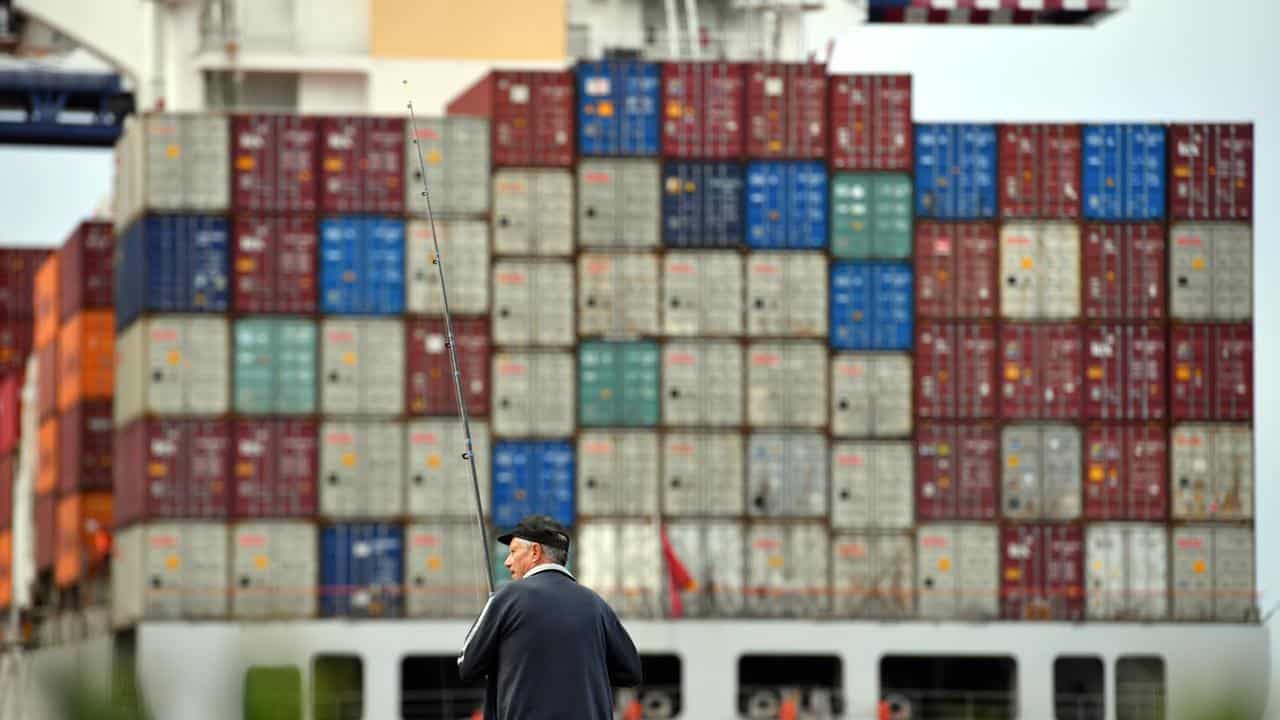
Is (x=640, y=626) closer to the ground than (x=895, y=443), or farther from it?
closer to the ground

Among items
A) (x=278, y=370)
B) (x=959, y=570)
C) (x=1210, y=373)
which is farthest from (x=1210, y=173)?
(x=278, y=370)

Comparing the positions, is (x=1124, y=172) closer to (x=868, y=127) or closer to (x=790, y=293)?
(x=868, y=127)

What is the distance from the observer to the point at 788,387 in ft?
137

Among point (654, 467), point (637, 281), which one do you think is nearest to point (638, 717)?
point (654, 467)

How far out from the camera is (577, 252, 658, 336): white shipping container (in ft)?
137

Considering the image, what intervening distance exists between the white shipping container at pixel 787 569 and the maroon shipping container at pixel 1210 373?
6.12m

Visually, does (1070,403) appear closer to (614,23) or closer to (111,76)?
(614,23)

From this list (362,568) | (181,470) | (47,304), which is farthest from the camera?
(47,304)

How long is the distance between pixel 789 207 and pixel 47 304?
53.7 feet

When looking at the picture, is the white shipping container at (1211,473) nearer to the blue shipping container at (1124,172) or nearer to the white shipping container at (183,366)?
the blue shipping container at (1124,172)

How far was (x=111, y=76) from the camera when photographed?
200ft

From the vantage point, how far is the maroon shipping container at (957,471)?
41.3 metres

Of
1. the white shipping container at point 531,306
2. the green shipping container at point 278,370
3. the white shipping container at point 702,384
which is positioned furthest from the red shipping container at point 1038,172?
the green shipping container at point 278,370

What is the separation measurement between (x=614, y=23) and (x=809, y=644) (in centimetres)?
1316
